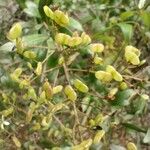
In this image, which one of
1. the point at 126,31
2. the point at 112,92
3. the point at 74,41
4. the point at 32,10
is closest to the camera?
the point at 74,41

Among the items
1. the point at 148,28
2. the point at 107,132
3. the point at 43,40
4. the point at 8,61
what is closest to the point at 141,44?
the point at 148,28

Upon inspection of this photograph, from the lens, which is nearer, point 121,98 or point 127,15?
point 121,98

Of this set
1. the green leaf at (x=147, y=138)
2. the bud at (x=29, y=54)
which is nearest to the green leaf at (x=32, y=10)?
the bud at (x=29, y=54)

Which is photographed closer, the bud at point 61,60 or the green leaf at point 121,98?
the bud at point 61,60

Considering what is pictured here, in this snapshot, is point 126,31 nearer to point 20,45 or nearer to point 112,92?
point 112,92

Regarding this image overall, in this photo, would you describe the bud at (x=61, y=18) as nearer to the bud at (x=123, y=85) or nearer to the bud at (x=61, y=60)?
the bud at (x=61, y=60)

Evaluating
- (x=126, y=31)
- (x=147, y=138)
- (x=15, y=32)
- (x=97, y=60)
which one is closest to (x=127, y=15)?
(x=126, y=31)

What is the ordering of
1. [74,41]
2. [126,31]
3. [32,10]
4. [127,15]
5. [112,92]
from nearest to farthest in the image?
[74,41] → [112,92] → [32,10] → [126,31] → [127,15]

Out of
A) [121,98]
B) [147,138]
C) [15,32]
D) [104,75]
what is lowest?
[147,138]

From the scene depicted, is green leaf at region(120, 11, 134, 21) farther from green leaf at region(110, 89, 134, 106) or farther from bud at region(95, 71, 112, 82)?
bud at region(95, 71, 112, 82)

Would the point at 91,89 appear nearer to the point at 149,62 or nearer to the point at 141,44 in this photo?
the point at 149,62
